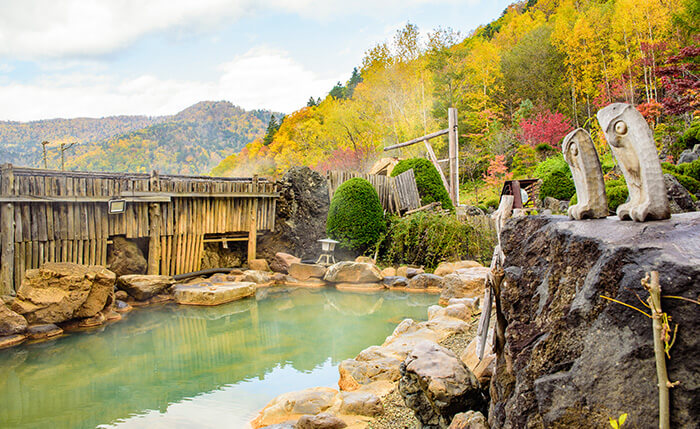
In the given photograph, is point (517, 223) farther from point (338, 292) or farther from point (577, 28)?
point (577, 28)

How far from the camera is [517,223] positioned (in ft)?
7.41

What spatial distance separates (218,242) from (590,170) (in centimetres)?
941

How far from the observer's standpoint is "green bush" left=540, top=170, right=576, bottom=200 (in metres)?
12.2

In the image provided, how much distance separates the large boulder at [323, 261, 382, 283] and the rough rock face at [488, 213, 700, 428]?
22.9 feet

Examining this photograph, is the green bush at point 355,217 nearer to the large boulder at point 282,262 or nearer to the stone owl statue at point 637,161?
the large boulder at point 282,262

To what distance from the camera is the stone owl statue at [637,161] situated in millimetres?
1593

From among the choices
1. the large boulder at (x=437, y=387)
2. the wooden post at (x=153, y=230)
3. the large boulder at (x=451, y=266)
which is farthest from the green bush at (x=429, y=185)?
the large boulder at (x=437, y=387)

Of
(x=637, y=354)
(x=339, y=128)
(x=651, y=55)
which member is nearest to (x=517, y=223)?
(x=637, y=354)

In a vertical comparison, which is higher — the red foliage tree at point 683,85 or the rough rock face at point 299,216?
the red foliage tree at point 683,85

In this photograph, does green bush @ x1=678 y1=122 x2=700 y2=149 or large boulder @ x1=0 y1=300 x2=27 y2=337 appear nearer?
large boulder @ x1=0 y1=300 x2=27 y2=337

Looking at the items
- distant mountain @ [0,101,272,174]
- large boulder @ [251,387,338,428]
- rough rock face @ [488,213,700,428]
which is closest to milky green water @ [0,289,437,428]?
large boulder @ [251,387,338,428]

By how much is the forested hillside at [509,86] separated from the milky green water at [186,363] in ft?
44.7

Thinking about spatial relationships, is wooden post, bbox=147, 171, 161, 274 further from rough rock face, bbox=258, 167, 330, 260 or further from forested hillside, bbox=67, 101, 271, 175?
forested hillside, bbox=67, 101, 271, 175

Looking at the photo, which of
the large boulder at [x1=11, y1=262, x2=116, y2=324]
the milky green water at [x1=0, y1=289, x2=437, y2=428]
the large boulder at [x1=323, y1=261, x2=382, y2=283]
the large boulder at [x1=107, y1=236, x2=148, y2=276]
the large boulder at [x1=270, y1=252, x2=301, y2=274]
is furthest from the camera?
the large boulder at [x1=270, y1=252, x2=301, y2=274]
